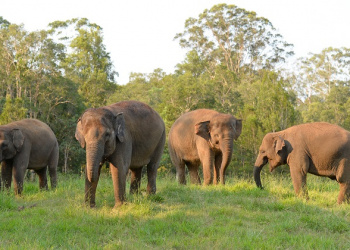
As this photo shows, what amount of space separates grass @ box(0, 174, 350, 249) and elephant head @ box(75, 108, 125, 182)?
0.82m

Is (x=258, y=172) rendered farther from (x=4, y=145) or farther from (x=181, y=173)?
(x=4, y=145)

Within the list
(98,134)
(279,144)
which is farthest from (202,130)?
(98,134)

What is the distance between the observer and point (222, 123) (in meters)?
12.3

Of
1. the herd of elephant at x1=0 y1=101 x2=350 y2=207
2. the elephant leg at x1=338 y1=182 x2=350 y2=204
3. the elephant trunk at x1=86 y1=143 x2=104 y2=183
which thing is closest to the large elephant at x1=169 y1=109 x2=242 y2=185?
the herd of elephant at x1=0 y1=101 x2=350 y2=207

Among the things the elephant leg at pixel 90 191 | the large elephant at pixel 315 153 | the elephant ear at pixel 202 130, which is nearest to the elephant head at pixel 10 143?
the elephant leg at pixel 90 191

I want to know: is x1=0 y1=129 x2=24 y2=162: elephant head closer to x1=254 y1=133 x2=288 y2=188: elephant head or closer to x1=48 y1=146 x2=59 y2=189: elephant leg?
x1=48 y1=146 x2=59 y2=189: elephant leg

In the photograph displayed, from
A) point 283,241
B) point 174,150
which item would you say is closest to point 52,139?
point 174,150

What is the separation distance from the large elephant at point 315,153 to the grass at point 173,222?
466 millimetres

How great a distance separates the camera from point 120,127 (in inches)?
302

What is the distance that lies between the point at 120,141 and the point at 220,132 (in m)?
4.89

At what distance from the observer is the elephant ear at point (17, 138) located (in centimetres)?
1049

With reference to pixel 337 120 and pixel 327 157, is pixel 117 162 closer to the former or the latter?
pixel 327 157

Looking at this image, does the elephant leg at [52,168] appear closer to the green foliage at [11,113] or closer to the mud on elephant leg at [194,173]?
the mud on elephant leg at [194,173]

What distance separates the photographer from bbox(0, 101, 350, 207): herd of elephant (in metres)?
7.57
